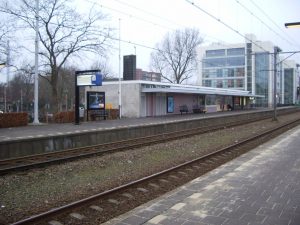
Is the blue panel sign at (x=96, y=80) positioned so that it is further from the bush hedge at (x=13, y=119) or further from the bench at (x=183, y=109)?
the bench at (x=183, y=109)

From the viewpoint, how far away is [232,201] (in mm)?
6836

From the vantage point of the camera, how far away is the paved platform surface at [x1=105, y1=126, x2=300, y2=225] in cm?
584

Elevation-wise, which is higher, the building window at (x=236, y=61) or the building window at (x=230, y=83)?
the building window at (x=236, y=61)

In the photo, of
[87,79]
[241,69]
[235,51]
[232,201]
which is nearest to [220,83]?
Result: [241,69]

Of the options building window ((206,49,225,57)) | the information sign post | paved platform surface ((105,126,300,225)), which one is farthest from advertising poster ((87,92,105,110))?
building window ((206,49,225,57))

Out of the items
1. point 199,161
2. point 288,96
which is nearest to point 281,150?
point 199,161

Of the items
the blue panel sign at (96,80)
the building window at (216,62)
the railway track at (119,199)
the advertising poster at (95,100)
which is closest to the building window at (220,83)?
the building window at (216,62)

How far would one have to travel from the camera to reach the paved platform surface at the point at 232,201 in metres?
5.84

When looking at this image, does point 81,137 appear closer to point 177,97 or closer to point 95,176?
point 95,176

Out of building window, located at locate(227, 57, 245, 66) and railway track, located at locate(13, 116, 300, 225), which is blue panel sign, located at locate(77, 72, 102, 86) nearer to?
railway track, located at locate(13, 116, 300, 225)

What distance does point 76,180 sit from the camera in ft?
30.5

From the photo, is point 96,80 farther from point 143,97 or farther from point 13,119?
point 143,97

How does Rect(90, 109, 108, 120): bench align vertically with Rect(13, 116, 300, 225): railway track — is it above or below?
above

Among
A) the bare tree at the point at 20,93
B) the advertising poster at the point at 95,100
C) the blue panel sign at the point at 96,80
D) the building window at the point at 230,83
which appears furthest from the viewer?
the building window at the point at 230,83
